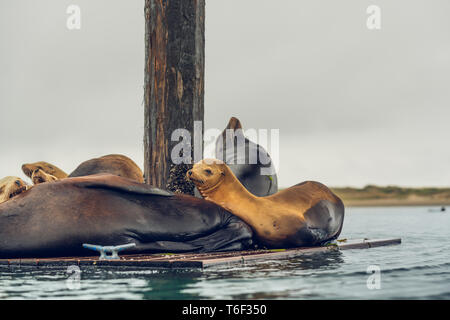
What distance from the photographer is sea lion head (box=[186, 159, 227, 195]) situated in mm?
8164

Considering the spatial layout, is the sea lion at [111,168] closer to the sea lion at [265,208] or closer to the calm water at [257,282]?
the sea lion at [265,208]

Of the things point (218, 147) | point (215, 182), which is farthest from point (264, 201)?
point (218, 147)

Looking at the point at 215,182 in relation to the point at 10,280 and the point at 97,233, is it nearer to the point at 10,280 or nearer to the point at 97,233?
the point at 97,233

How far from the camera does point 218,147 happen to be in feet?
35.2

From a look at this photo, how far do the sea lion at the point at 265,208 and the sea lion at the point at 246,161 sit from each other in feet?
4.89

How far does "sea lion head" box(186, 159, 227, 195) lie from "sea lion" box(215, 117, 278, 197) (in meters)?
1.78

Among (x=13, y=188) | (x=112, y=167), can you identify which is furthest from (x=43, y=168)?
(x=13, y=188)

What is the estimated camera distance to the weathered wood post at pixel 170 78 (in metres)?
9.01

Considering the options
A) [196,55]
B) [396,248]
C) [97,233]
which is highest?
[196,55]

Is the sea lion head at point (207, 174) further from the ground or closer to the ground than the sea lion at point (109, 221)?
further from the ground

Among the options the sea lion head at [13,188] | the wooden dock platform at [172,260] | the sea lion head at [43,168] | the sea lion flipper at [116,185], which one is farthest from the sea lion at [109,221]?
the sea lion head at [43,168]

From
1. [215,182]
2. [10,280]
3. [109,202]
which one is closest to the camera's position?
[10,280]
